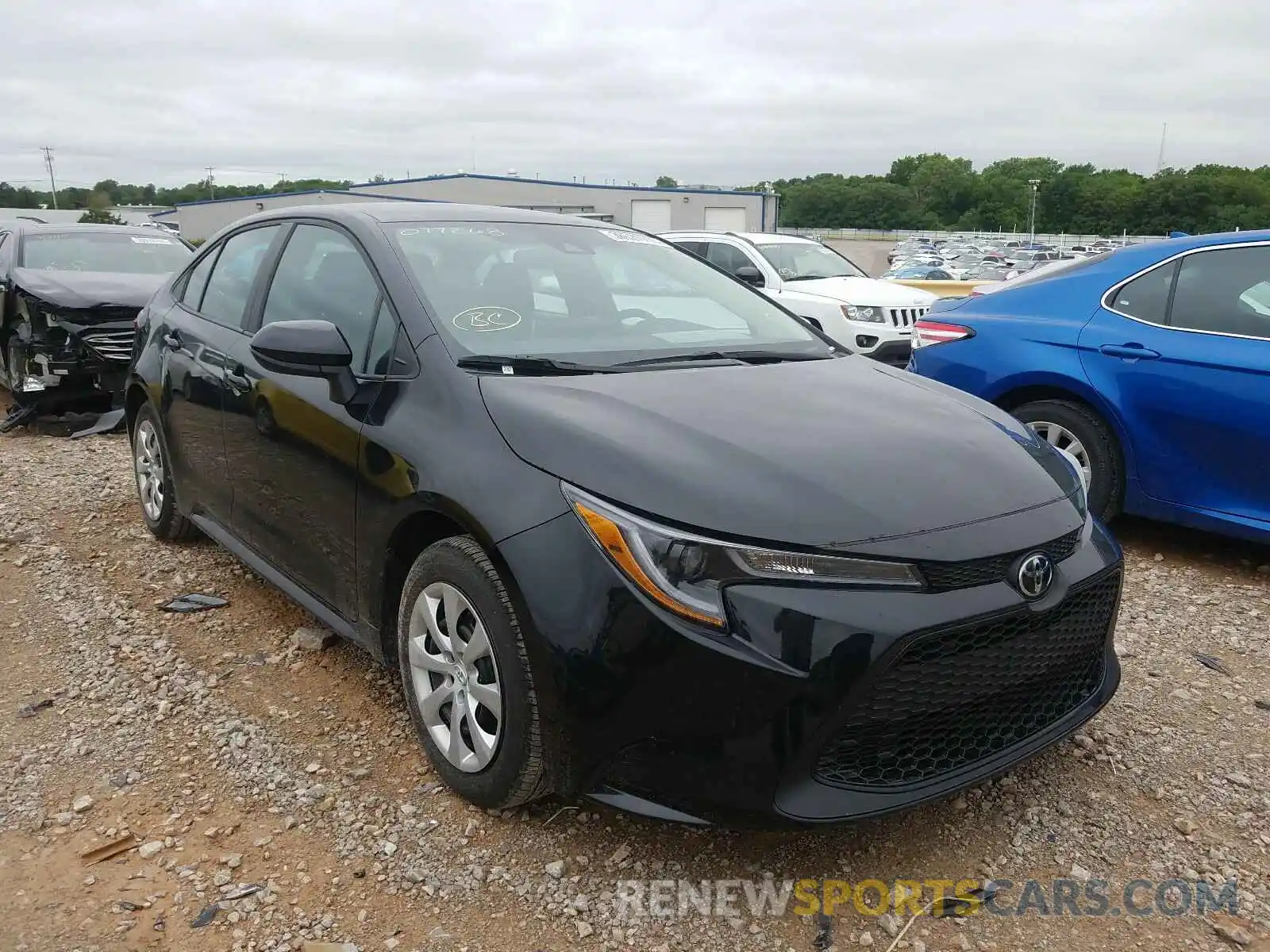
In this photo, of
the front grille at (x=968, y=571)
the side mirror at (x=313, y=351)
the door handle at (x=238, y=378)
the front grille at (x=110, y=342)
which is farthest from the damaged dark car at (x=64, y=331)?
the front grille at (x=968, y=571)

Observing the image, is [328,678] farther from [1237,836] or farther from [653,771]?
[1237,836]

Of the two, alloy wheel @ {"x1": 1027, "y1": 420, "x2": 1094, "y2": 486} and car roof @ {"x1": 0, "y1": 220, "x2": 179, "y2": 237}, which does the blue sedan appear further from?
car roof @ {"x1": 0, "y1": 220, "x2": 179, "y2": 237}

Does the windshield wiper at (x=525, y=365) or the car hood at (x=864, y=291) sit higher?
the windshield wiper at (x=525, y=365)

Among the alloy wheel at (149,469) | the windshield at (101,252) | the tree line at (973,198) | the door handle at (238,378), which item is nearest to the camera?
the door handle at (238,378)

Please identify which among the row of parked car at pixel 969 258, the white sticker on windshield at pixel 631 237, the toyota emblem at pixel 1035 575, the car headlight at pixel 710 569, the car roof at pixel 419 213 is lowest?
the row of parked car at pixel 969 258

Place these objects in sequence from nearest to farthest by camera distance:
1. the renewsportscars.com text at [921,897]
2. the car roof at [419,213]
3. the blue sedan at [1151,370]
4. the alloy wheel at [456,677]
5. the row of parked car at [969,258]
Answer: the renewsportscars.com text at [921,897] → the alloy wheel at [456,677] → the car roof at [419,213] → the blue sedan at [1151,370] → the row of parked car at [969,258]

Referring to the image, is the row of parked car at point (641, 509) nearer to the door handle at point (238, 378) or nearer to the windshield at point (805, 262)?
the door handle at point (238, 378)

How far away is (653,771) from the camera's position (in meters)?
2.20

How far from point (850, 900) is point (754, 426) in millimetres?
1179

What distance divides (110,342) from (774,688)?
701cm

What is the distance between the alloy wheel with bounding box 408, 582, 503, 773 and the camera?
8.20ft

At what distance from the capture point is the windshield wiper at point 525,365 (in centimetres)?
280

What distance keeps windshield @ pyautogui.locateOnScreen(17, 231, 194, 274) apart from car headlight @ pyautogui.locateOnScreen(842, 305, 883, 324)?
20.5 feet

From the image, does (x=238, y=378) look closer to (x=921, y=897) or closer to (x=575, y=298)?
(x=575, y=298)
